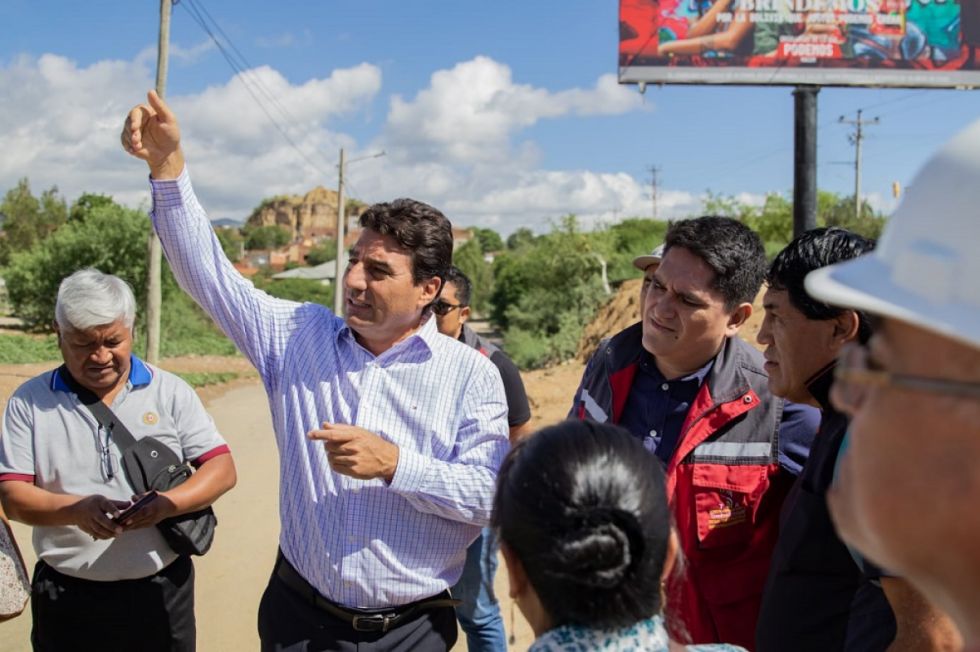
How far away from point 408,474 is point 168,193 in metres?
1.16

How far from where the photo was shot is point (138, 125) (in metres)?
2.49

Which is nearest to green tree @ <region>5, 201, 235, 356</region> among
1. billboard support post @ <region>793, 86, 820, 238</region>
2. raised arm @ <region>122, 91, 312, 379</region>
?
billboard support post @ <region>793, 86, 820, 238</region>

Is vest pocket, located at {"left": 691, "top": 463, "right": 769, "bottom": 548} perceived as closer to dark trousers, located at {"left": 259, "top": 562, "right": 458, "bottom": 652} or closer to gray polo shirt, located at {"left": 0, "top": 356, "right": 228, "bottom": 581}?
dark trousers, located at {"left": 259, "top": 562, "right": 458, "bottom": 652}

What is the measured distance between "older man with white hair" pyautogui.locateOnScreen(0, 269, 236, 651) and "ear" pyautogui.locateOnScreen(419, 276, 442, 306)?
→ 972mm

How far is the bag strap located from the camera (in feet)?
9.47

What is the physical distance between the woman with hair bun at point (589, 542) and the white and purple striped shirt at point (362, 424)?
1004 mm

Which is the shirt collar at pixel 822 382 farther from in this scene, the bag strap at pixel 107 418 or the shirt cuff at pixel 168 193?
the bag strap at pixel 107 418

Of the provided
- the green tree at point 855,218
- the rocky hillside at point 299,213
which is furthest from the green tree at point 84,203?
the rocky hillside at point 299,213

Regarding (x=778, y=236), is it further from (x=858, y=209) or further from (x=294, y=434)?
(x=294, y=434)

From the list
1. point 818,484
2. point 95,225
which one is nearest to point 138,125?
point 818,484

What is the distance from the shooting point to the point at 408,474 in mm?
2338

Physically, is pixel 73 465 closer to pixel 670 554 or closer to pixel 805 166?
pixel 670 554

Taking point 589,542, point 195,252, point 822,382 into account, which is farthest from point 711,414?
point 195,252

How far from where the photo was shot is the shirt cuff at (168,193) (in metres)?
2.57
